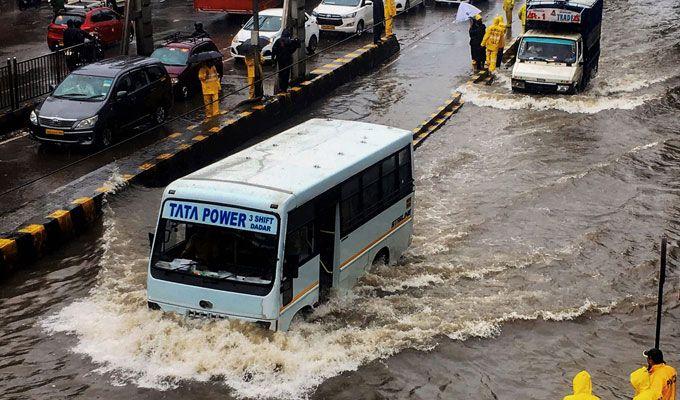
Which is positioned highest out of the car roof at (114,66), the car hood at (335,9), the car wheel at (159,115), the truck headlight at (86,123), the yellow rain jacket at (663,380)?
the car roof at (114,66)

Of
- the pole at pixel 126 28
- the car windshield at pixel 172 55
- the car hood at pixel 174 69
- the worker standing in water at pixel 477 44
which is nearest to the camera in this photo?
the car hood at pixel 174 69

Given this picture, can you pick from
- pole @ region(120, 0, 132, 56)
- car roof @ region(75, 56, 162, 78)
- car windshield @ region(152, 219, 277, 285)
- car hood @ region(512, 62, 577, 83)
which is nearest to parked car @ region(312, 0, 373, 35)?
car hood @ region(512, 62, 577, 83)

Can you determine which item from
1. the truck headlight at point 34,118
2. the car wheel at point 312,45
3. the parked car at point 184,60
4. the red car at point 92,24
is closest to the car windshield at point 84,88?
the truck headlight at point 34,118

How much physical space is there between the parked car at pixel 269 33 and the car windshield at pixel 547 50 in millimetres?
6575

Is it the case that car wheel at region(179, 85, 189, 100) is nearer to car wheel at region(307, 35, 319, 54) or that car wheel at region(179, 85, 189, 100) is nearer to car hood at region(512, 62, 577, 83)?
car wheel at region(307, 35, 319, 54)

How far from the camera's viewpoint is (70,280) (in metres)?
14.2

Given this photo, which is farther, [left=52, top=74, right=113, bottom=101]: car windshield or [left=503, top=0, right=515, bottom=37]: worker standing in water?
[left=503, top=0, right=515, bottom=37]: worker standing in water

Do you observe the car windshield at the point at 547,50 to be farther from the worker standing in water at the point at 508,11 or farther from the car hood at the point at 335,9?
the worker standing in water at the point at 508,11

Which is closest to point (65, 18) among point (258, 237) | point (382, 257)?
point (382, 257)

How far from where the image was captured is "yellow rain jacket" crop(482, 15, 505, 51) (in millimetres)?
27516

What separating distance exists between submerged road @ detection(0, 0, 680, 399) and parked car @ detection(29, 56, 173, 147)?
2.20 metres

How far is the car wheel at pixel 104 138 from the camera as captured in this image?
62.4ft

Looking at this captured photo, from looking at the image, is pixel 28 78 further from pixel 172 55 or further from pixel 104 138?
pixel 104 138

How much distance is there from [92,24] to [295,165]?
1846 centimetres
